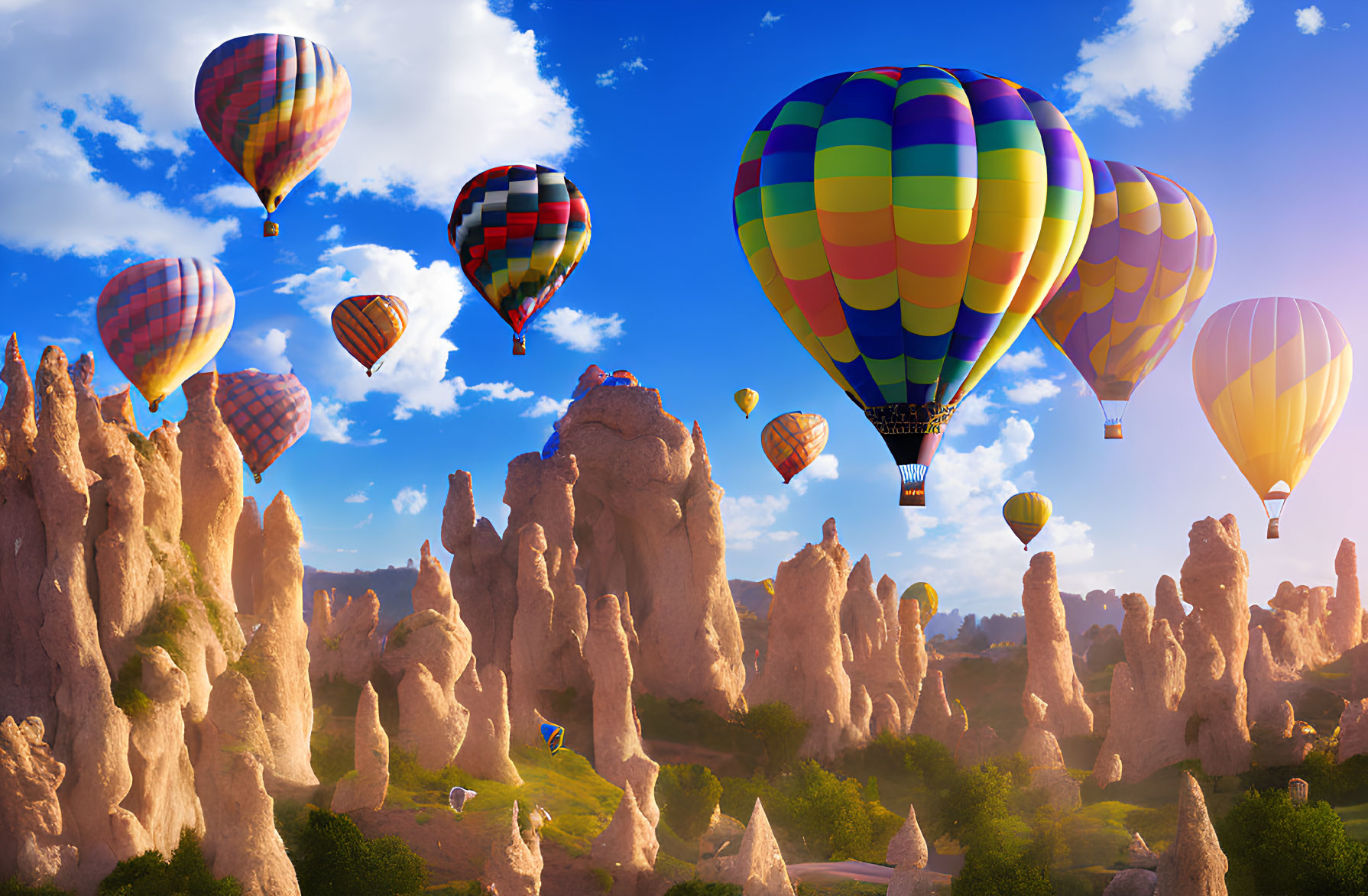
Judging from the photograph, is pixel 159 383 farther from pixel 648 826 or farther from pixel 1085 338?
pixel 1085 338

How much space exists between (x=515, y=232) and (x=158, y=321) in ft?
35.5

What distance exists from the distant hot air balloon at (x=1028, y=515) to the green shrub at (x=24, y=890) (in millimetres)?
37543

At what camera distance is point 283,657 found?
23.2 m

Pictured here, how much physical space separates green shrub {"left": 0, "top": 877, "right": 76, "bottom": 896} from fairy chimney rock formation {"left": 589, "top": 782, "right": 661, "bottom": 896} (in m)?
9.75

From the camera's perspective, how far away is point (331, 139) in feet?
110

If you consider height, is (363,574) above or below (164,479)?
above

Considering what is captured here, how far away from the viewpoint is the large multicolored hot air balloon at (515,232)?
1246 inches

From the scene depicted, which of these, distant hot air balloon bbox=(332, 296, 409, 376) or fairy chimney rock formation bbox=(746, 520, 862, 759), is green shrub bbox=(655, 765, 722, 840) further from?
distant hot air balloon bbox=(332, 296, 409, 376)

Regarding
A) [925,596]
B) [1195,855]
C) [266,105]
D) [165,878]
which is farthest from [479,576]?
[925,596]

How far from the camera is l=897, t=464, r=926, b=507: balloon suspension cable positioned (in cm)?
2264

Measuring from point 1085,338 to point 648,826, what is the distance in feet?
58.3

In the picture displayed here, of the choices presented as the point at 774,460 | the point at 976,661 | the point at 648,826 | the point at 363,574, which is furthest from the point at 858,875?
the point at 363,574

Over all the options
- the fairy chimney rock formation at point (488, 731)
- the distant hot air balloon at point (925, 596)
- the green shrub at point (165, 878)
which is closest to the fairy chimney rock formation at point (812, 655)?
the fairy chimney rock formation at point (488, 731)

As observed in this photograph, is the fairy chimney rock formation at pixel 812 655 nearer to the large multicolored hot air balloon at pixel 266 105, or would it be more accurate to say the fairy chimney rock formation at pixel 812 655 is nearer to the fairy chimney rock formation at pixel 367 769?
the fairy chimney rock formation at pixel 367 769
